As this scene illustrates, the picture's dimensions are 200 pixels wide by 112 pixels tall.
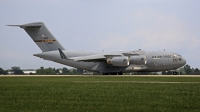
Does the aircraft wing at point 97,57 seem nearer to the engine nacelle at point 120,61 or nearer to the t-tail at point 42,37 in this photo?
the engine nacelle at point 120,61

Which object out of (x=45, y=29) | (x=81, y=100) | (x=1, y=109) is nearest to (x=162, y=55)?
(x=45, y=29)

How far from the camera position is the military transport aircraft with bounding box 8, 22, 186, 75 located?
4691cm

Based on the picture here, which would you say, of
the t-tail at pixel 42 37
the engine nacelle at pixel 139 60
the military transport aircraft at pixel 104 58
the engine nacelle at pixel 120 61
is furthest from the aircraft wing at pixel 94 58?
the t-tail at pixel 42 37

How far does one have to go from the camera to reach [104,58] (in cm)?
4744

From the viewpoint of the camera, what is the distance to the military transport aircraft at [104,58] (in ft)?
154

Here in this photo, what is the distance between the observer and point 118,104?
42.5 ft

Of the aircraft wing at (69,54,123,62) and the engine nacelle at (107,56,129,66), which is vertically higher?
the aircraft wing at (69,54,123,62)

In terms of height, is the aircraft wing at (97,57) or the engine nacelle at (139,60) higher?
the aircraft wing at (97,57)

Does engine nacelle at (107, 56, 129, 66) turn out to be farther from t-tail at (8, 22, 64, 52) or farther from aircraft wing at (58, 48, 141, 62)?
t-tail at (8, 22, 64, 52)

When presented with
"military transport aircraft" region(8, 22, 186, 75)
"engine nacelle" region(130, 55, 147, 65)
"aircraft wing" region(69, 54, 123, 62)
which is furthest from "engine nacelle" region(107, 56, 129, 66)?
"aircraft wing" region(69, 54, 123, 62)

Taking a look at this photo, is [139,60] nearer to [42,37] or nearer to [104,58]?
[104,58]

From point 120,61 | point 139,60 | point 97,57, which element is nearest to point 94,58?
point 97,57

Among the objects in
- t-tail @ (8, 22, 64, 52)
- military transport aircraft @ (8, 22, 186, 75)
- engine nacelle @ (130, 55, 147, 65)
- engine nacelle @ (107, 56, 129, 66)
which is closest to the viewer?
engine nacelle @ (107, 56, 129, 66)

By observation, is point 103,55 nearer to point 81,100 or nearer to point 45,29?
point 45,29
